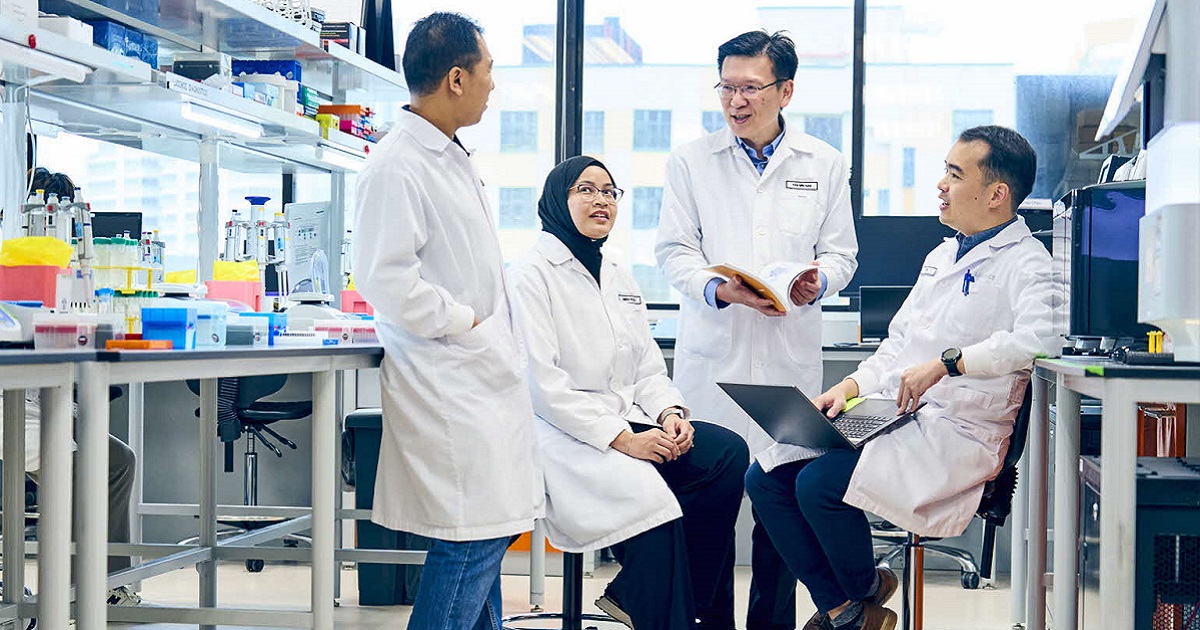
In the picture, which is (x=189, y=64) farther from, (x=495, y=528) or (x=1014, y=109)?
(x=1014, y=109)

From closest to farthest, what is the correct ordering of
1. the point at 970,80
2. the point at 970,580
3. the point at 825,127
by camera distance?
the point at 970,580, the point at 970,80, the point at 825,127

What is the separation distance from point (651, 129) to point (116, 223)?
2590 millimetres

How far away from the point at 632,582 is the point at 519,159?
3561 mm

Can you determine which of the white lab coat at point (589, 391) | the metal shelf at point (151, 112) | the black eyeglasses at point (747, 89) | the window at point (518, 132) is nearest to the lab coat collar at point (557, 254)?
the white lab coat at point (589, 391)

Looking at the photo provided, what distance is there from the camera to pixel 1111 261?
232 cm

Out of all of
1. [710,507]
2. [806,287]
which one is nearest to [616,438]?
[710,507]

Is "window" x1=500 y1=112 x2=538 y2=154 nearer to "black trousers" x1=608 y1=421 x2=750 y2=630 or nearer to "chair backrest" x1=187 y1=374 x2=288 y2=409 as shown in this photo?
"chair backrest" x1=187 y1=374 x2=288 y2=409

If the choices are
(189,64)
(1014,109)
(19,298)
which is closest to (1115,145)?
(1014,109)

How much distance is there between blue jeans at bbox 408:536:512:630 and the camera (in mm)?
2246

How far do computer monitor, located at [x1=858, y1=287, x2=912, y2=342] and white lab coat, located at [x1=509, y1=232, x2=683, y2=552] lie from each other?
5.49 feet

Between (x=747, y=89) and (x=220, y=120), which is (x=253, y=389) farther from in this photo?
(x=747, y=89)

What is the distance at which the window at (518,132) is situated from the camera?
586cm

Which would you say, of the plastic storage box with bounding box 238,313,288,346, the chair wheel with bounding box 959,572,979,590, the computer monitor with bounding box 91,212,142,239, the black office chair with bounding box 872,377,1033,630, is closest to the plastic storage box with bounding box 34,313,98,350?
the plastic storage box with bounding box 238,313,288,346

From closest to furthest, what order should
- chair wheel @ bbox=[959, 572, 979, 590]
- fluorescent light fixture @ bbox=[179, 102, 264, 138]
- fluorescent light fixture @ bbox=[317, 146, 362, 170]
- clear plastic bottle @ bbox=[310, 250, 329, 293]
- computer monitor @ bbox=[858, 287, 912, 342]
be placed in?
clear plastic bottle @ bbox=[310, 250, 329, 293] < fluorescent light fixture @ bbox=[179, 102, 264, 138] < chair wheel @ bbox=[959, 572, 979, 590] < fluorescent light fixture @ bbox=[317, 146, 362, 170] < computer monitor @ bbox=[858, 287, 912, 342]
